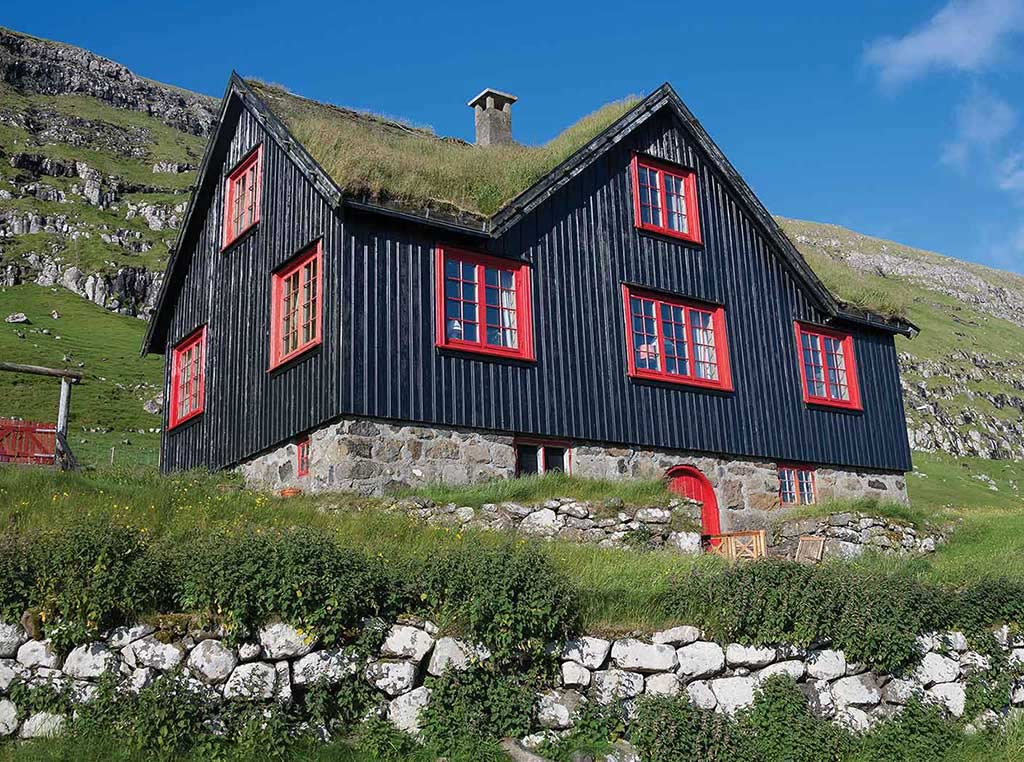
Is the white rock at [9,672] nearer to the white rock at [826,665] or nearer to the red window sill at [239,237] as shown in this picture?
the white rock at [826,665]

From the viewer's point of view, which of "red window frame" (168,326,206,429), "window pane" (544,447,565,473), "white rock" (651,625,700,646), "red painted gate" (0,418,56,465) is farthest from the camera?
"red window frame" (168,326,206,429)

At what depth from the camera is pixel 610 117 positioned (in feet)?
74.8

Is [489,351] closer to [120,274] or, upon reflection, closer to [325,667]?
[325,667]

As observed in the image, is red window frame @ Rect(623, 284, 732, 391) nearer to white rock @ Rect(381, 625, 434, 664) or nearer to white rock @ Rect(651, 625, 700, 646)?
white rock @ Rect(651, 625, 700, 646)

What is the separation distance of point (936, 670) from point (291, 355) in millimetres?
11621

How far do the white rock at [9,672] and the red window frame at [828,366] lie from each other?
1816 cm

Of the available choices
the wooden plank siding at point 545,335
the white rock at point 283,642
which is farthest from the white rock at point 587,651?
the wooden plank siding at point 545,335

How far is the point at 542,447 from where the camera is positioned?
62.4ft

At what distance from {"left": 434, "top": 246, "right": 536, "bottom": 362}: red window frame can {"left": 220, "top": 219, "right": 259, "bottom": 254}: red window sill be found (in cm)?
471

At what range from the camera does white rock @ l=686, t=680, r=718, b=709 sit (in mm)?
10656

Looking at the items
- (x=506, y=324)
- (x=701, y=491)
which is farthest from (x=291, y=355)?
(x=701, y=491)

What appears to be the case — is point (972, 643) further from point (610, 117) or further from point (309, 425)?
point (610, 117)

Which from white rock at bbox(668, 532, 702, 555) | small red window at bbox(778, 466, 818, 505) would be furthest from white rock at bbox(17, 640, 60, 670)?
small red window at bbox(778, 466, 818, 505)

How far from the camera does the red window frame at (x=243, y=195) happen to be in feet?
68.5
